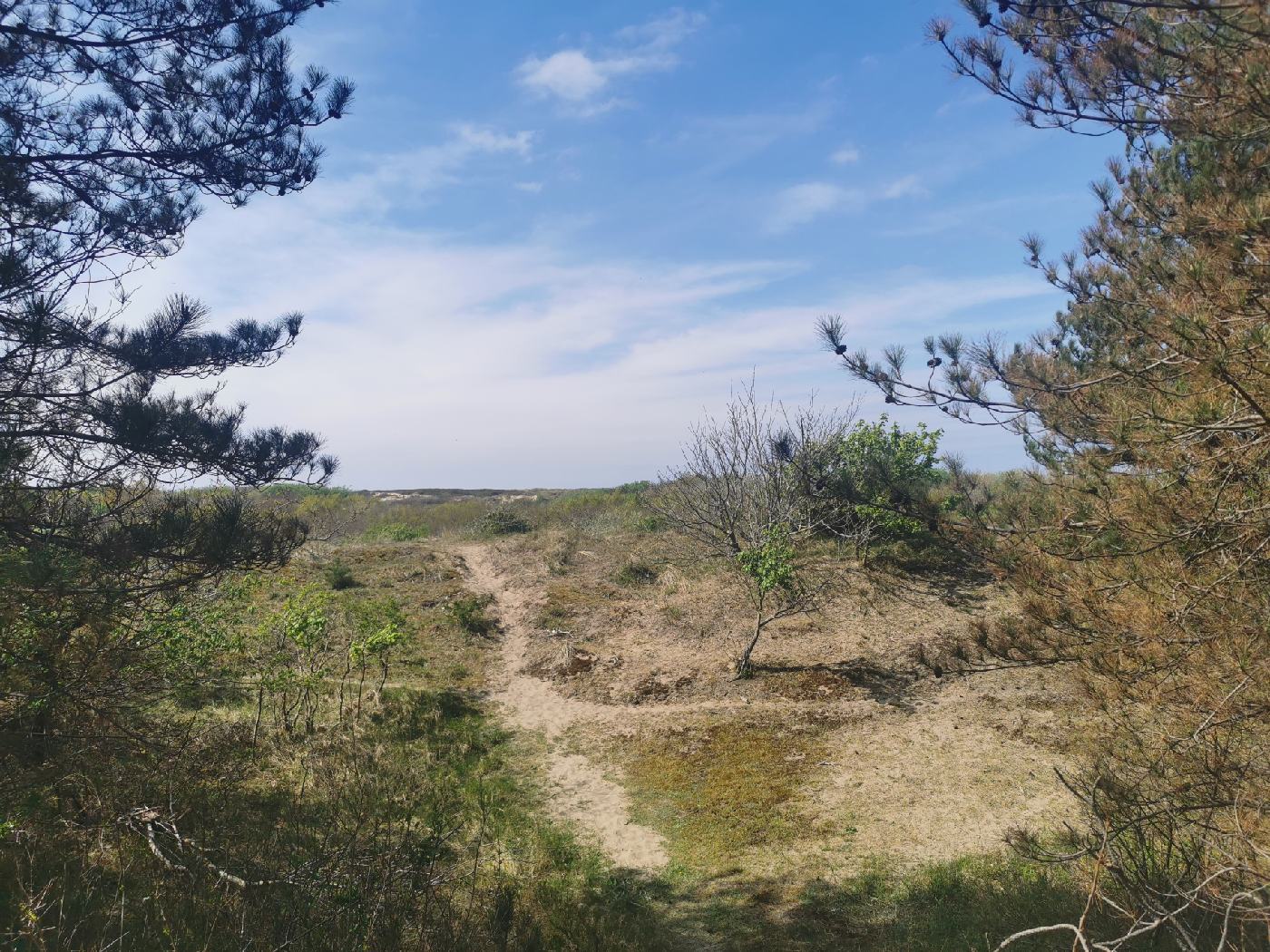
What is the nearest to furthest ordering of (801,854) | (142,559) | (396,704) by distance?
(142,559) → (801,854) → (396,704)

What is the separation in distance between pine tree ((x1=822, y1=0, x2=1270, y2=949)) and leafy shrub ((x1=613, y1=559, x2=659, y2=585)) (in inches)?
510

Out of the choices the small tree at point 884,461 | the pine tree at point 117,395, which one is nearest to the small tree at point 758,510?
the small tree at point 884,461

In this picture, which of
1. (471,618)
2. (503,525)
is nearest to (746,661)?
(471,618)

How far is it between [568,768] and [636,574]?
31.4ft

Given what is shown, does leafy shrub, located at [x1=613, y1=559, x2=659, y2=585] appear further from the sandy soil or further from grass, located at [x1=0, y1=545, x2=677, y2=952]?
grass, located at [x1=0, y1=545, x2=677, y2=952]

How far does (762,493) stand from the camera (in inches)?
608

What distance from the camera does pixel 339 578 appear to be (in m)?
17.4

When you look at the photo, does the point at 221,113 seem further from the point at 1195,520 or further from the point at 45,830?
the point at 1195,520

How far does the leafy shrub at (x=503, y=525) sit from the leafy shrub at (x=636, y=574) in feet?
34.5

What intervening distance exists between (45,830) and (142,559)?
7.94 ft

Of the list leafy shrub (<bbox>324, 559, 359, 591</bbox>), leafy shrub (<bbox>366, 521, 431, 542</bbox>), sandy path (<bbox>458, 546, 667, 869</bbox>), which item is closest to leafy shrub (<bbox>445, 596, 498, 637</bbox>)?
sandy path (<bbox>458, 546, 667, 869</bbox>)

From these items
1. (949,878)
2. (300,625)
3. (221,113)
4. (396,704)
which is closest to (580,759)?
(396,704)

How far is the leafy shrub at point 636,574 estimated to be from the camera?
18.1 metres

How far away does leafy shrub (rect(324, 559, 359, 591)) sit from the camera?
1725 cm
